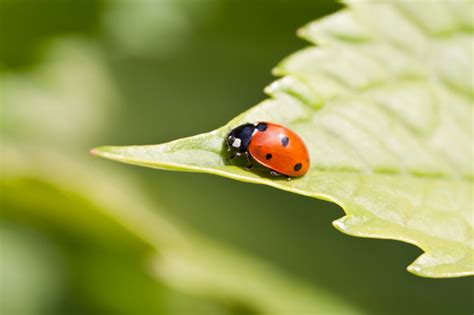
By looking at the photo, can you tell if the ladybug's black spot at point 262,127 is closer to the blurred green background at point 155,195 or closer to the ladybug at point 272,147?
the ladybug at point 272,147

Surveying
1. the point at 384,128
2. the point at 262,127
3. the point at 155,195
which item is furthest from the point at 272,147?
the point at 155,195

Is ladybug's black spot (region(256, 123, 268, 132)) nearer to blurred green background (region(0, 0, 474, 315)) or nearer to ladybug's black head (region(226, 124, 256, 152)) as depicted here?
ladybug's black head (region(226, 124, 256, 152))

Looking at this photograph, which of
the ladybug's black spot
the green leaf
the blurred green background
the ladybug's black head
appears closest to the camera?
the green leaf

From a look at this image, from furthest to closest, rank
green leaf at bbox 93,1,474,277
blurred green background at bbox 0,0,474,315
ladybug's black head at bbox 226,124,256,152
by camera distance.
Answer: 1. blurred green background at bbox 0,0,474,315
2. ladybug's black head at bbox 226,124,256,152
3. green leaf at bbox 93,1,474,277

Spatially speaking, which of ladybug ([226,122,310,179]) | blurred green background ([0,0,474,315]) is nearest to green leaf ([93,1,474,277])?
ladybug ([226,122,310,179])

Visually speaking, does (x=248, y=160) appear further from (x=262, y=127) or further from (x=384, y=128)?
(x=384, y=128)

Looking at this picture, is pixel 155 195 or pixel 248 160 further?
pixel 155 195

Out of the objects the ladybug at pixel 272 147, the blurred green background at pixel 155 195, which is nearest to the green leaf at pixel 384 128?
the ladybug at pixel 272 147
